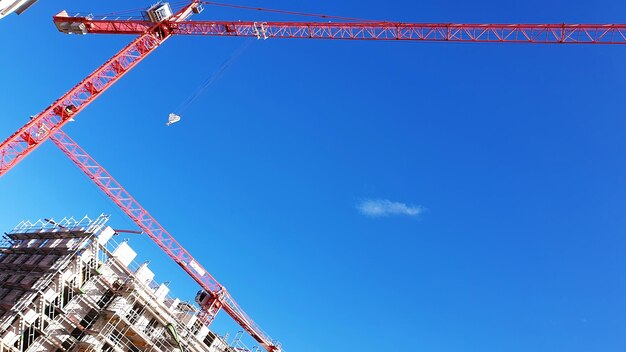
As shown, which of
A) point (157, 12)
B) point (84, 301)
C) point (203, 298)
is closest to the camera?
point (84, 301)

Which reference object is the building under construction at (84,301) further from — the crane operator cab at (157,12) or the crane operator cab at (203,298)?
the crane operator cab at (157,12)

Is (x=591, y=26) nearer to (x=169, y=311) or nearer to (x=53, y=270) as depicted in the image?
(x=169, y=311)

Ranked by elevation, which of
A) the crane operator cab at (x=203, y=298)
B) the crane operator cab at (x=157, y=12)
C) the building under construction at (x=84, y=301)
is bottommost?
the building under construction at (x=84, y=301)

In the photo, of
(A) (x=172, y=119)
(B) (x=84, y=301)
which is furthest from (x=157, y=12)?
(B) (x=84, y=301)

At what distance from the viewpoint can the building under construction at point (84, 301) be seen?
40406mm

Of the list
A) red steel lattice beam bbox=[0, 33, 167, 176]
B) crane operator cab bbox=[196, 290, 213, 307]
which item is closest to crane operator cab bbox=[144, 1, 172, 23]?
red steel lattice beam bbox=[0, 33, 167, 176]

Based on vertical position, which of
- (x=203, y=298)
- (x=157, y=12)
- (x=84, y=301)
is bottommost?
(x=84, y=301)

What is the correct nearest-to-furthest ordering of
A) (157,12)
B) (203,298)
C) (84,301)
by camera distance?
1. (84,301)
2. (157,12)
3. (203,298)

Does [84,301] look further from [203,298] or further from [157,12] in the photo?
[157,12]

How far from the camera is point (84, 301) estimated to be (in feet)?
144

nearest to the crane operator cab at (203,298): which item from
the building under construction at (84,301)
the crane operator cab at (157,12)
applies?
the building under construction at (84,301)

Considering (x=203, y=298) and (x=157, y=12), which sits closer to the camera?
(x=157, y=12)

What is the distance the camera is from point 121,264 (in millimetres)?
47062

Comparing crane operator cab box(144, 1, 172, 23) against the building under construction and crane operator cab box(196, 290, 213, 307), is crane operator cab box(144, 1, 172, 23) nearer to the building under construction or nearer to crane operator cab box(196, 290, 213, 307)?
the building under construction
